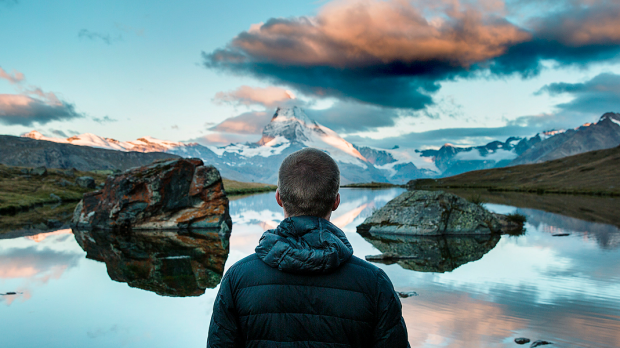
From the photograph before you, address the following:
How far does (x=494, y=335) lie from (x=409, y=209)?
1429 cm

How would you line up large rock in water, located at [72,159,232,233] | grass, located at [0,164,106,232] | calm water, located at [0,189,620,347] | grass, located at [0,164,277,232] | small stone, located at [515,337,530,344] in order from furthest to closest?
grass, located at [0,164,106,232], grass, located at [0,164,277,232], large rock in water, located at [72,159,232,233], calm water, located at [0,189,620,347], small stone, located at [515,337,530,344]

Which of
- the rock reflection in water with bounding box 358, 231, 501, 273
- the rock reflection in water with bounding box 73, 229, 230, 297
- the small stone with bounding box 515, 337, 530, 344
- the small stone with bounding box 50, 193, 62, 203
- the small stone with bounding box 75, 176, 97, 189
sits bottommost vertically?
the small stone with bounding box 50, 193, 62, 203

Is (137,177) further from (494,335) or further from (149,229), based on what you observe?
(494,335)

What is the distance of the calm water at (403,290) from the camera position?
288 inches

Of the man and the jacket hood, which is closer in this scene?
the jacket hood

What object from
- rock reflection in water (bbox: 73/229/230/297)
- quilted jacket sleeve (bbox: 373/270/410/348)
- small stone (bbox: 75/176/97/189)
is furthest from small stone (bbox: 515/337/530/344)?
small stone (bbox: 75/176/97/189)

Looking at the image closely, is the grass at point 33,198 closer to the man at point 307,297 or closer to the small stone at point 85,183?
the small stone at point 85,183

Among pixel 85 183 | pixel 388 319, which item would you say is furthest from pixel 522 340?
pixel 85 183

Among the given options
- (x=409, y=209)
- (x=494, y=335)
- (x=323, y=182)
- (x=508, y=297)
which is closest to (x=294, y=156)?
(x=323, y=182)

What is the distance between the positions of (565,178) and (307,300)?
436ft

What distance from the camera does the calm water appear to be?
7.32 m

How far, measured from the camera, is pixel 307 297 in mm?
2783

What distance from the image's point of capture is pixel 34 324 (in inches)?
314

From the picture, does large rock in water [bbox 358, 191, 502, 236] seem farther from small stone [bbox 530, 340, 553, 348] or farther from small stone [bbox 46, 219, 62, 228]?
small stone [bbox 46, 219, 62, 228]
